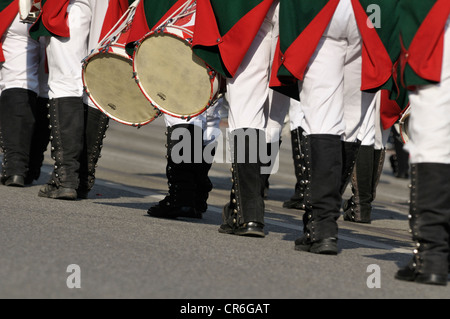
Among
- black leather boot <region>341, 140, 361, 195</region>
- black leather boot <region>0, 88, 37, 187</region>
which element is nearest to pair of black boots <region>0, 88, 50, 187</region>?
black leather boot <region>0, 88, 37, 187</region>

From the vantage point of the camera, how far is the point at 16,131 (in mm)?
7477

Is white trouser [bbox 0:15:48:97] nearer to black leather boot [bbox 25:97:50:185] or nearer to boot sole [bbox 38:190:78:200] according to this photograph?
black leather boot [bbox 25:97:50:185]

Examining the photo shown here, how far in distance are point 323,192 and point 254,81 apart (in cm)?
84

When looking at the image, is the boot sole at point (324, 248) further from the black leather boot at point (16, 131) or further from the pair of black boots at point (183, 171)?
the black leather boot at point (16, 131)

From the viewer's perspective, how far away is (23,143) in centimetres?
748

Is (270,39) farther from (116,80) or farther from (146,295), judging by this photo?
(146,295)

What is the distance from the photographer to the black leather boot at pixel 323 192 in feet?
16.9

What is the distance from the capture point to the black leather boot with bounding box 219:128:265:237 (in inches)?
224

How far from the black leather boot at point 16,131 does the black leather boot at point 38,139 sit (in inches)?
4.2

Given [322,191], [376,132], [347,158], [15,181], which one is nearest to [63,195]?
[15,181]

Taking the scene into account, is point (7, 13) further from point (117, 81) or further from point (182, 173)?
point (182, 173)

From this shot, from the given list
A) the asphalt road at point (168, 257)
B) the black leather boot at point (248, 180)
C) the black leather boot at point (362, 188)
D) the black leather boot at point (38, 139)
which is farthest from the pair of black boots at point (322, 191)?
the black leather boot at point (38, 139)

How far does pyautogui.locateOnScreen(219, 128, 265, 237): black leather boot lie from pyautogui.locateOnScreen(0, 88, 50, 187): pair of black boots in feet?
7.55

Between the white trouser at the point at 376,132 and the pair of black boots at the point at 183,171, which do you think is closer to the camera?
the pair of black boots at the point at 183,171
